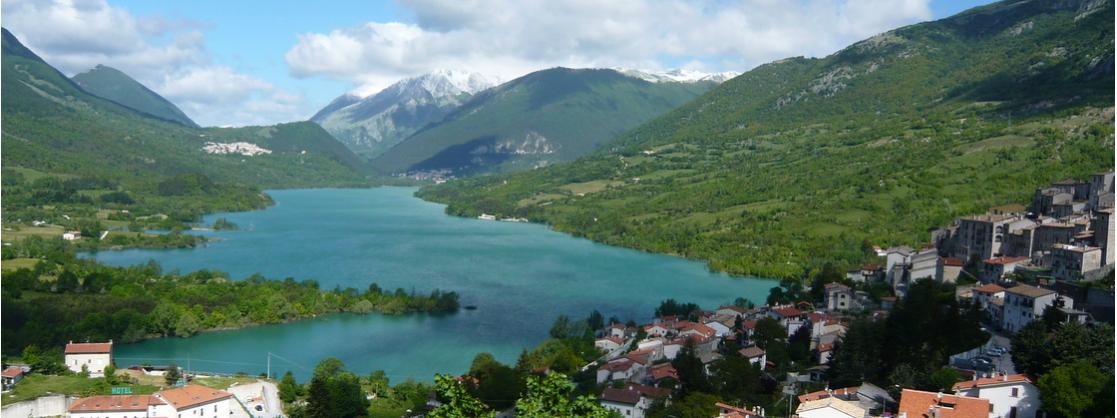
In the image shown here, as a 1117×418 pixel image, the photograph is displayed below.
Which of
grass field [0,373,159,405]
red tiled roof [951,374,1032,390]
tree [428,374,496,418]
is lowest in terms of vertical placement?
grass field [0,373,159,405]

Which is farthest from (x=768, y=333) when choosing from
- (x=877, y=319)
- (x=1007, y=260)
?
(x=1007, y=260)

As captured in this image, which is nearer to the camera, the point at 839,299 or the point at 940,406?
the point at 940,406

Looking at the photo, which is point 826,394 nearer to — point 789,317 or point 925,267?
point 789,317

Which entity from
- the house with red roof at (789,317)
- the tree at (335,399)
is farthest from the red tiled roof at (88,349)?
the house with red roof at (789,317)

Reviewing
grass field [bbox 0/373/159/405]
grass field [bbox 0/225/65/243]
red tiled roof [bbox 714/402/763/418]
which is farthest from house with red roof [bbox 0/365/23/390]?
grass field [bbox 0/225/65/243]

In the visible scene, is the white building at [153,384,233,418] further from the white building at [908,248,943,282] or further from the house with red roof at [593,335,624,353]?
the white building at [908,248,943,282]

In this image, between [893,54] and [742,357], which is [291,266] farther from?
[893,54]

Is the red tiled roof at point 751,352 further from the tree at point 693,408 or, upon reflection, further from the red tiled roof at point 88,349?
the red tiled roof at point 88,349
